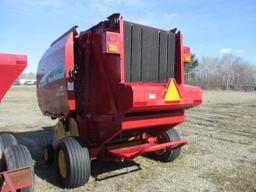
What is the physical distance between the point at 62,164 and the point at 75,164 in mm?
397

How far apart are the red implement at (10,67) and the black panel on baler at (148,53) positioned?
1.89m

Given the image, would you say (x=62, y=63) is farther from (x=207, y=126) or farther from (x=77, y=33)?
(x=207, y=126)

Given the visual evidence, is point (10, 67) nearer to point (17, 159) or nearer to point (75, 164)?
point (17, 159)

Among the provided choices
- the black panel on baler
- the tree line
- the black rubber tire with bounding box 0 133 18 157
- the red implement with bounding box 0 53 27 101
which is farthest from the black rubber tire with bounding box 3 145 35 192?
the tree line

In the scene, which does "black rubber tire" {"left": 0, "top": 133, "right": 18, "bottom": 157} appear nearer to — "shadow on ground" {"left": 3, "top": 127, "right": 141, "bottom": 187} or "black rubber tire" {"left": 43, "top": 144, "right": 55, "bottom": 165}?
"shadow on ground" {"left": 3, "top": 127, "right": 141, "bottom": 187}

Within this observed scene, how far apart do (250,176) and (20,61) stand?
13.7ft

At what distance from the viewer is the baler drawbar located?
5066 millimetres

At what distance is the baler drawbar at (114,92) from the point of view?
5066mm

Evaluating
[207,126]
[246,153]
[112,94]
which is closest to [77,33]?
[112,94]

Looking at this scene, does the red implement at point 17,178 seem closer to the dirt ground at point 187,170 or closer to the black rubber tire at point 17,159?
the black rubber tire at point 17,159

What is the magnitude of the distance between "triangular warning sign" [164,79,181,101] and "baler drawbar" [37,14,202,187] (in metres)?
0.01

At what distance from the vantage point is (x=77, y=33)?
6023mm

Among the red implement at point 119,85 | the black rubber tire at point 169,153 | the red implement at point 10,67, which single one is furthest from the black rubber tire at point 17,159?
the black rubber tire at point 169,153

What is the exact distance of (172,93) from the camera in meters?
5.19
